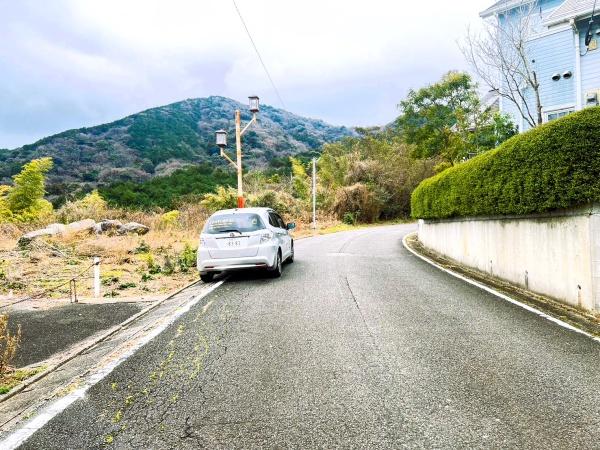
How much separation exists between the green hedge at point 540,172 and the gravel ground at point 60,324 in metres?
7.14

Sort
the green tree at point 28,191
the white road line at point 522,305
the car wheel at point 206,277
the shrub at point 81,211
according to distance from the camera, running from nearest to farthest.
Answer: the white road line at point 522,305, the car wheel at point 206,277, the shrub at point 81,211, the green tree at point 28,191

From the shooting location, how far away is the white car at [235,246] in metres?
9.62

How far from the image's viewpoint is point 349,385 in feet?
12.3

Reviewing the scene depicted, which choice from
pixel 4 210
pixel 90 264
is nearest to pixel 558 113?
pixel 90 264

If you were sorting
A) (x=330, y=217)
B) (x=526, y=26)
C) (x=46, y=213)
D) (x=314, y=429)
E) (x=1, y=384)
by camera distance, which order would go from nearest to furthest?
(x=314, y=429) → (x=1, y=384) → (x=526, y=26) → (x=46, y=213) → (x=330, y=217)

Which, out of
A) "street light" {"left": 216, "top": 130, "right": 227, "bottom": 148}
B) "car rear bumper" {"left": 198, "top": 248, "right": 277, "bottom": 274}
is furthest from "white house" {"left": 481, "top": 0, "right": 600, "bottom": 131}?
"car rear bumper" {"left": 198, "top": 248, "right": 277, "bottom": 274}

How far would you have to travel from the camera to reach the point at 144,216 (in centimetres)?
2320

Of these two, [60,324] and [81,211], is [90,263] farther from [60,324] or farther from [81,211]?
[81,211]

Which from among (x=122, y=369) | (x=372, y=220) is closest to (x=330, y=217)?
(x=372, y=220)

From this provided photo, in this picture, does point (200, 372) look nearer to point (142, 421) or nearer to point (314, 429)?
point (142, 421)

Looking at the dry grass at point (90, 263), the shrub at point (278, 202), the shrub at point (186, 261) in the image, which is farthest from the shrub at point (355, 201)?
the shrub at point (186, 261)

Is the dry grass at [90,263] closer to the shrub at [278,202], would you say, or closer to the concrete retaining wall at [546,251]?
the concrete retaining wall at [546,251]

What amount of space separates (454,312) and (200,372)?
403 cm

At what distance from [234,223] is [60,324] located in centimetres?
428
